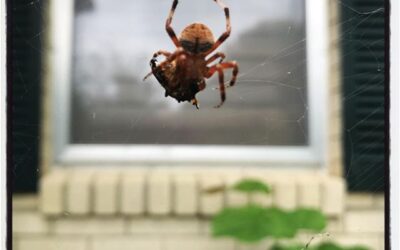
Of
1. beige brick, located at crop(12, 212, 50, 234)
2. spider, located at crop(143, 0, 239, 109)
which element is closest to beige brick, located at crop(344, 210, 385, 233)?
beige brick, located at crop(12, 212, 50, 234)

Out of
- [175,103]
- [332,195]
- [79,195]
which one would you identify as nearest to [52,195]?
[79,195]

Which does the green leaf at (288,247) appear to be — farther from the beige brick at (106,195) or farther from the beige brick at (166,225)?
the beige brick at (106,195)

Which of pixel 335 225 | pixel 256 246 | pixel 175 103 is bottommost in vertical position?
pixel 256 246

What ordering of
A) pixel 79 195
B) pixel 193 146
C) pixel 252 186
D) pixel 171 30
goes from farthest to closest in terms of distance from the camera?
pixel 193 146 < pixel 79 195 < pixel 252 186 < pixel 171 30

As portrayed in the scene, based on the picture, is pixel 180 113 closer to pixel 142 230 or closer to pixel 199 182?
pixel 199 182

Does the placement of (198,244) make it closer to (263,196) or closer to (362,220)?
(263,196)

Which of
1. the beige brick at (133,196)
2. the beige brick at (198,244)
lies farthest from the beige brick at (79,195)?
the beige brick at (198,244)
